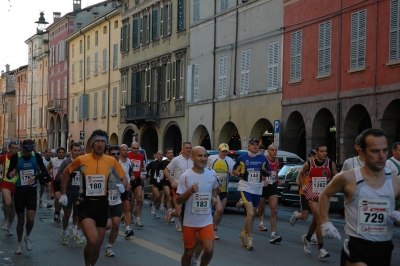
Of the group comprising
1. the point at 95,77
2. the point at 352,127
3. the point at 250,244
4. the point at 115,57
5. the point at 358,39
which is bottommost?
the point at 250,244

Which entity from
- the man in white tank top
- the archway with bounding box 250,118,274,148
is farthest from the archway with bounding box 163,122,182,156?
the man in white tank top

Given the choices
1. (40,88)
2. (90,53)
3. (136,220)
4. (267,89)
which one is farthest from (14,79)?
(136,220)

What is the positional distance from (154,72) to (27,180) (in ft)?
122

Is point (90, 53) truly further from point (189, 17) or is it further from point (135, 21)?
point (189, 17)

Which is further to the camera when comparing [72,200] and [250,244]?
[72,200]

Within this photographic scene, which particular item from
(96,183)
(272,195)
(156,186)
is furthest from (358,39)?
(96,183)

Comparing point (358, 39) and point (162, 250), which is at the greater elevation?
point (358, 39)

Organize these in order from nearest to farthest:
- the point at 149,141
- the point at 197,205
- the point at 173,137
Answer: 1. the point at 197,205
2. the point at 173,137
3. the point at 149,141

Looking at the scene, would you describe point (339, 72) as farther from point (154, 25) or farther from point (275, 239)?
point (154, 25)

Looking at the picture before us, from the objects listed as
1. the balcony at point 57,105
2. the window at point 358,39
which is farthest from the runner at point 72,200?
the balcony at point 57,105

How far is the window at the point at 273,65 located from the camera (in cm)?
3489

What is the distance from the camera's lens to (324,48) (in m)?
31.2

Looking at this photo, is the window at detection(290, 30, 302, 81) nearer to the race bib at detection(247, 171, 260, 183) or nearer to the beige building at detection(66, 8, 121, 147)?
the race bib at detection(247, 171, 260, 183)

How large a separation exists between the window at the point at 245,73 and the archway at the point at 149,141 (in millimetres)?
14780
